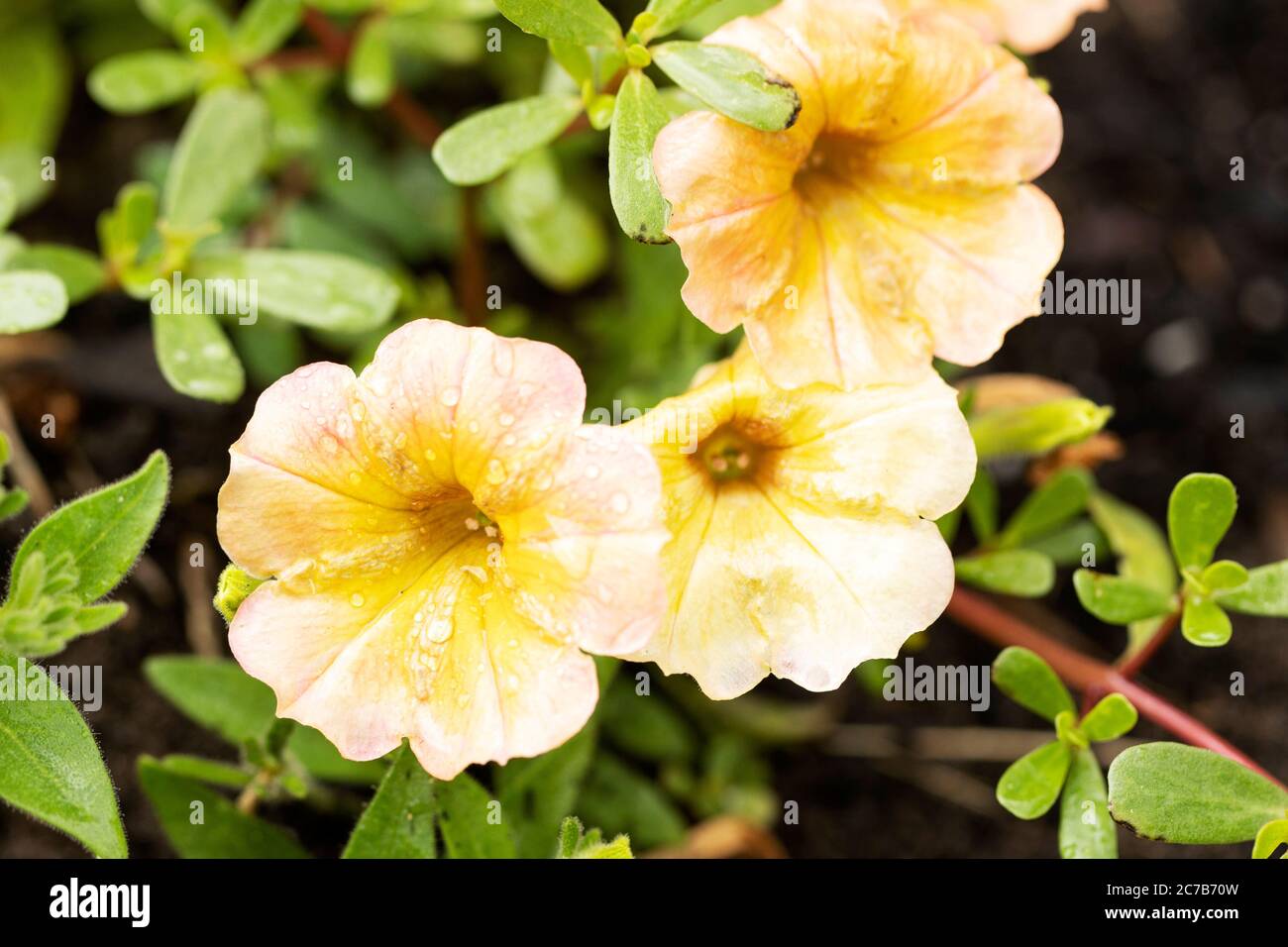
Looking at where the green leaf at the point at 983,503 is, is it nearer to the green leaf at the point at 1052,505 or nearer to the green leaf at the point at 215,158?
the green leaf at the point at 1052,505

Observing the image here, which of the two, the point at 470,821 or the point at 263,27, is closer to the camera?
the point at 470,821

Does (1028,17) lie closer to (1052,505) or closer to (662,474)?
(1052,505)

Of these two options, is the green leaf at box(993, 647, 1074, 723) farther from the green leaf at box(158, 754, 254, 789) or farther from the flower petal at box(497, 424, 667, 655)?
the green leaf at box(158, 754, 254, 789)

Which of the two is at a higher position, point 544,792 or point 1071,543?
point 1071,543

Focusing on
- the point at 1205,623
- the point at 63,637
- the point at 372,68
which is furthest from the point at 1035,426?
the point at 63,637

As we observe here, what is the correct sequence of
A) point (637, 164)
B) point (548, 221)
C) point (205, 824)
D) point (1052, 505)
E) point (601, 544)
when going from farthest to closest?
point (548, 221) → point (1052, 505) → point (205, 824) → point (637, 164) → point (601, 544)
